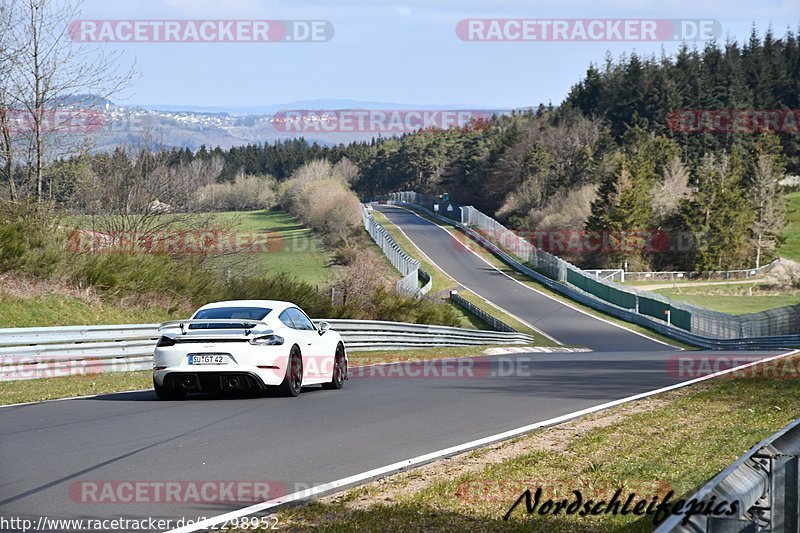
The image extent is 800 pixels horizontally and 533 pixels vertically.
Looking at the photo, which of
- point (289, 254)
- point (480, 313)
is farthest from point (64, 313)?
point (289, 254)

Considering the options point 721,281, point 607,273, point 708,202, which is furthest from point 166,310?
point 708,202

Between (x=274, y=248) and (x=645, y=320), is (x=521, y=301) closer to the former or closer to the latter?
(x=645, y=320)

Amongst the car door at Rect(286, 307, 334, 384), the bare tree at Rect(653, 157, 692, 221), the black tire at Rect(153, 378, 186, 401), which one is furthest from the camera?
the bare tree at Rect(653, 157, 692, 221)

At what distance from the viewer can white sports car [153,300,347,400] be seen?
43.0 ft

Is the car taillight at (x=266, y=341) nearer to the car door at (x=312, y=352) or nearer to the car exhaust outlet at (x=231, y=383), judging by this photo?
the car exhaust outlet at (x=231, y=383)

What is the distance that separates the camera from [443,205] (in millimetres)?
130125

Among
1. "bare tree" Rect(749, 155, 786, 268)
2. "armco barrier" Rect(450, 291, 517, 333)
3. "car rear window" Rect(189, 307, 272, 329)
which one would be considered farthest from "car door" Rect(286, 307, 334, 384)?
"bare tree" Rect(749, 155, 786, 268)

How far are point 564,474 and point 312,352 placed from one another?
286 inches

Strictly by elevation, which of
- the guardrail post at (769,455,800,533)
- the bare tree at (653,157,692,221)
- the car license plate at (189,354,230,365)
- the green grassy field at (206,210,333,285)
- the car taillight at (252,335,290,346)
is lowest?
the green grassy field at (206,210,333,285)

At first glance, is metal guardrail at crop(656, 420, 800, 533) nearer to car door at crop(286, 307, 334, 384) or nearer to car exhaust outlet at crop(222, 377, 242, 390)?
car exhaust outlet at crop(222, 377, 242, 390)

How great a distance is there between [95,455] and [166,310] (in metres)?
18.9

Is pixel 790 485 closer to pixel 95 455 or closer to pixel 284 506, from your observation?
pixel 284 506

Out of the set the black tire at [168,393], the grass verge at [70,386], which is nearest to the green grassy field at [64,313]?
the grass verge at [70,386]

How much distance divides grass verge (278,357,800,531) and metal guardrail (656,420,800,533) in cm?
118
